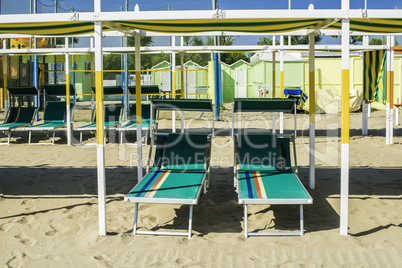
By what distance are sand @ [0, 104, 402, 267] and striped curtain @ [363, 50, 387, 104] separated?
8.08ft

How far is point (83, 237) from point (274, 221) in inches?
77.8

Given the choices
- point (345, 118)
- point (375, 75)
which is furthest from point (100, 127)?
point (375, 75)

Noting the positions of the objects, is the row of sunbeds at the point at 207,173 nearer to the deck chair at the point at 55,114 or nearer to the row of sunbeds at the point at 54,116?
the row of sunbeds at the point at 54,116

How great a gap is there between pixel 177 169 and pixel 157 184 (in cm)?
81

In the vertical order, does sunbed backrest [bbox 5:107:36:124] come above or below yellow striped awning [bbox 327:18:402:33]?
below

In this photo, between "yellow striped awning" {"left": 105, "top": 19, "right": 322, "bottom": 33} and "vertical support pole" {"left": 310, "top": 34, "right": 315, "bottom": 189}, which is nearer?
"yellow striped awning" {"left": 105, "top": 19, "right": 322, "bottom": 33}

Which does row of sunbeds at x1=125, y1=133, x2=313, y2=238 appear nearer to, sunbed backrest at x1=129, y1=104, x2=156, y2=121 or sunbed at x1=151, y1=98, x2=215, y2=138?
sunbed at x1=151, y1=98, x2=215, y2=138

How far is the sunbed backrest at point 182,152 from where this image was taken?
5840mm

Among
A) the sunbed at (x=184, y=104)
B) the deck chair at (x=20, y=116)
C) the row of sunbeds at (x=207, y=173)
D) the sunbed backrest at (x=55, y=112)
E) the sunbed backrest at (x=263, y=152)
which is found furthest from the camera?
the sunbed backrest at (x=55, y=112)

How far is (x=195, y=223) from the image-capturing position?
15.6 feet

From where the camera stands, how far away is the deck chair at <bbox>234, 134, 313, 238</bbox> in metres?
4.37

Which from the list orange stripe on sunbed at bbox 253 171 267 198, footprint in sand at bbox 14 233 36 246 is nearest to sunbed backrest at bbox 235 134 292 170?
orange stripe on sunbed at bbox 253 171 267 198

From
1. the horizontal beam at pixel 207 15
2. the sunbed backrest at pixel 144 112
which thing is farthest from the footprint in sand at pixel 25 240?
the sunbed backrest at pixel 144 112

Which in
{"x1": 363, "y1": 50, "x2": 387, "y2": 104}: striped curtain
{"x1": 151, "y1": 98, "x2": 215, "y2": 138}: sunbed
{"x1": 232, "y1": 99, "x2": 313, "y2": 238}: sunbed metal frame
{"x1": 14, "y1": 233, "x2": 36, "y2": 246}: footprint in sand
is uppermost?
{"x1": 363, "y1": 50, "x2": 387, "y2": 104}: striped curtain
